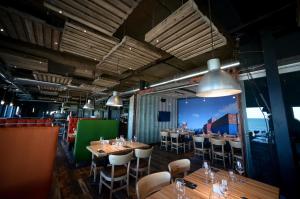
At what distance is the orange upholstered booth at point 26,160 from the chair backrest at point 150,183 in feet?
5.06

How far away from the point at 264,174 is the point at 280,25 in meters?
3.12

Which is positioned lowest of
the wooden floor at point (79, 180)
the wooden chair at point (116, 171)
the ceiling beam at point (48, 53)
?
the wooden floor at point (79, 180)

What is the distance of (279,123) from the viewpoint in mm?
2463

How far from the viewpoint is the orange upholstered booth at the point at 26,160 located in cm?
175

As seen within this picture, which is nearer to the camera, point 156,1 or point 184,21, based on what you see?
point 184,21

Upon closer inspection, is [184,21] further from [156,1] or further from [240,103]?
[240,103]

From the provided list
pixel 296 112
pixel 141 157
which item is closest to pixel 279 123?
pixel 296 112

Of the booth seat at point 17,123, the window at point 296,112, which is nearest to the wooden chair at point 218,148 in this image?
the window at point 296,112

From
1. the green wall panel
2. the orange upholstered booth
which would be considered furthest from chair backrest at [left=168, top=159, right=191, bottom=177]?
the green wall panel

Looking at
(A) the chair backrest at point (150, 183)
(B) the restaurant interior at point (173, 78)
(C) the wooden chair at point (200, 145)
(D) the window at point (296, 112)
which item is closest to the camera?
(A) the chair backrest at point (150, 183)

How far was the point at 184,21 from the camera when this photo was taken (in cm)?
189

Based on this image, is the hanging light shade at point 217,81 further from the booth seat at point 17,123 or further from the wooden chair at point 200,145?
the booth seat at point 17,123

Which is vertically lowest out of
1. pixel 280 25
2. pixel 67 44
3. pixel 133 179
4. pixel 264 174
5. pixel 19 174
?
pixel 133 179

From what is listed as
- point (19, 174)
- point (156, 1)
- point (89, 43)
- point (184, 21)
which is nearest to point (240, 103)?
point (184, 21)
